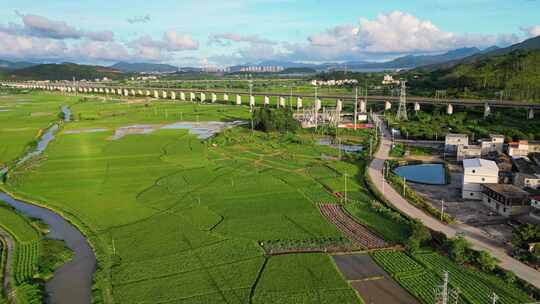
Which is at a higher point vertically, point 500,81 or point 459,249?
point 500,81

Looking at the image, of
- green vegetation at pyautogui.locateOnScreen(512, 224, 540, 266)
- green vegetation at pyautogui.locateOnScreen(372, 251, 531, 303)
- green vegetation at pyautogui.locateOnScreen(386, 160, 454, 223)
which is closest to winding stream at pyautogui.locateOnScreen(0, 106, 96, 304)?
green vegetation at pyautogui.locateOnScreen(372, 251, 531, 303)

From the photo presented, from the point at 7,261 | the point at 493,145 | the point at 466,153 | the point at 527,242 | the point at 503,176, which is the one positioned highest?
the point at 493,145

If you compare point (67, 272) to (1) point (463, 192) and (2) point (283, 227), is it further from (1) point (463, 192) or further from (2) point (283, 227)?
(1) point (463, 192)

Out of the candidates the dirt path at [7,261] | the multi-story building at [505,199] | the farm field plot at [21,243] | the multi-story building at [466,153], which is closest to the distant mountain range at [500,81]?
the multi-story building at [466,153]

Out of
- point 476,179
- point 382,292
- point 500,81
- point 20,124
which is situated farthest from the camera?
point 500,81

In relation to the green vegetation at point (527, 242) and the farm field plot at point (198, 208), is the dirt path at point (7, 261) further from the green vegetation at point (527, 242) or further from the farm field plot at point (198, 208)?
the green vegetation at point (527, 242)

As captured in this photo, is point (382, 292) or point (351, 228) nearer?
point (382, 292)

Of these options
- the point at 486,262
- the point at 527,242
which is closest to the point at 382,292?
the point at 486,262

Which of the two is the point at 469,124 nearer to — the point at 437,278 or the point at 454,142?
the point at 454,142
